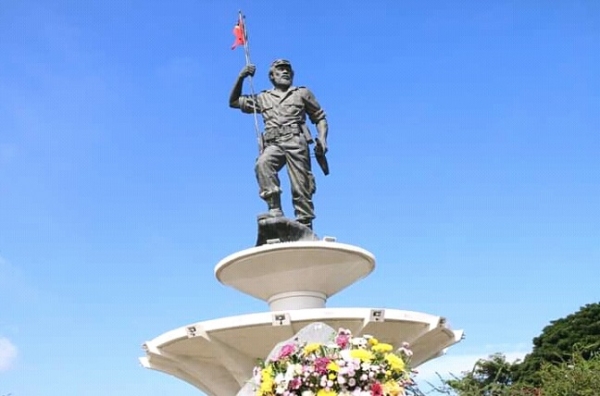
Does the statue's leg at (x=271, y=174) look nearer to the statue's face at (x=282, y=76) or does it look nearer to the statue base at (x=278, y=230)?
the statue base at (x=278, y=230)

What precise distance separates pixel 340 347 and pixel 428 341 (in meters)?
5.86

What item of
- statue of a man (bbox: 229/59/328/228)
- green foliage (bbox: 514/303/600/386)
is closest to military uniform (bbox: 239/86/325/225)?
statue of a man (bbox: 229/59/328/228)

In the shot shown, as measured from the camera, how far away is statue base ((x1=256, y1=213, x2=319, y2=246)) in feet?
38.9

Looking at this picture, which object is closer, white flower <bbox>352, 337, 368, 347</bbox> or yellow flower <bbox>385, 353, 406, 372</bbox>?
yellow flower <bbox>385, 353, 406, 372</bbox>

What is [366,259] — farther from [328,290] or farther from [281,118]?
[281,118]

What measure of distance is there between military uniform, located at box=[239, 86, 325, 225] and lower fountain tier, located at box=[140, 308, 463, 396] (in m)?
2.58

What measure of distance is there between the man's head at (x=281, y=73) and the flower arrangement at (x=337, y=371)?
7703 millimetres

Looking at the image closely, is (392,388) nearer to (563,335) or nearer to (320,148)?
(320,148)

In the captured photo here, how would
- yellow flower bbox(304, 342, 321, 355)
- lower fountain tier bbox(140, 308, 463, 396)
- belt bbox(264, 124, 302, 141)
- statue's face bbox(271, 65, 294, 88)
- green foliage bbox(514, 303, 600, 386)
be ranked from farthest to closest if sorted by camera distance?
1. green foliage bbox(514, 303, 600, 386)
2. statue's face bbox(271, 65, 294, 88)
3. belt bbox(264, 124, 302, 141)
4. lower fountain tier bbox(140, 308, 463, 396)
5. yellow flower bbox(304, 342, 321, 355)

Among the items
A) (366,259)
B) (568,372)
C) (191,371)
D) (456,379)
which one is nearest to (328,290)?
(366,259)

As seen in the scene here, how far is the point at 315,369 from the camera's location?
5762 millimetres

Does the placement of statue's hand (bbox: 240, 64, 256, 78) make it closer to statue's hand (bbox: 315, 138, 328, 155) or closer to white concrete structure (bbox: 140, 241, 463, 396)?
statue's hand (bbox: 315, 138, 328, 155)

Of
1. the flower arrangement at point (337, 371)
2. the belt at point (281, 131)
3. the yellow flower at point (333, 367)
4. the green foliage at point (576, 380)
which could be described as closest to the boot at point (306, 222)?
the belt at point (281, 131)

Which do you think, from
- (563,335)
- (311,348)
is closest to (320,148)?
(311,348)
